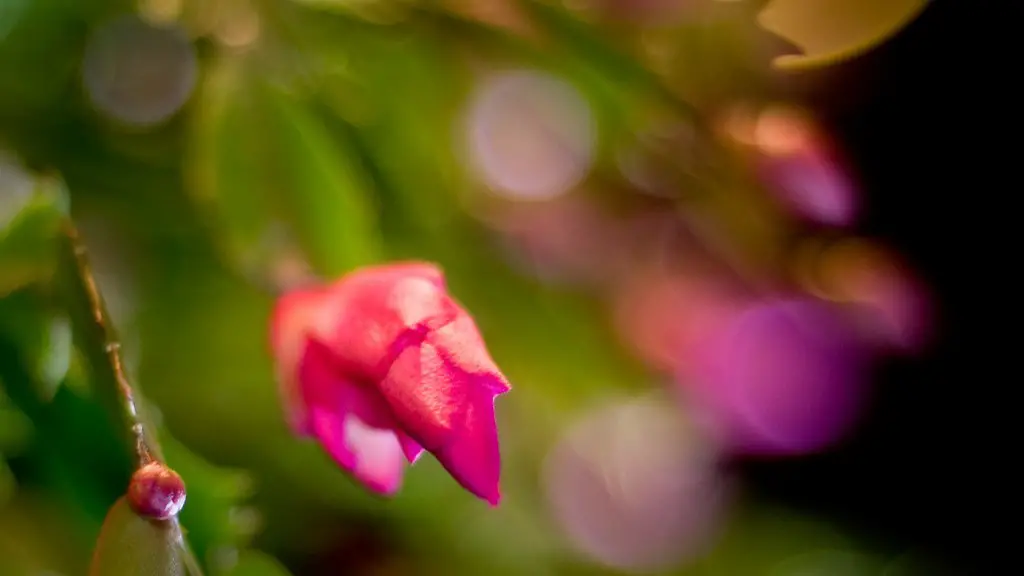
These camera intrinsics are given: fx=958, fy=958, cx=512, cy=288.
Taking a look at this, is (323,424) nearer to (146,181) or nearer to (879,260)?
(146,181)

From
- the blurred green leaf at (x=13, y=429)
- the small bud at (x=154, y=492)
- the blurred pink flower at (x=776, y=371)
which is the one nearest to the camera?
the small bud at (x=154, y=492)

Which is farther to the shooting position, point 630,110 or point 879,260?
point 879,260

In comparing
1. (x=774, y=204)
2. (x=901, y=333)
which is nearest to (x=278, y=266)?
(x=774, y=204)

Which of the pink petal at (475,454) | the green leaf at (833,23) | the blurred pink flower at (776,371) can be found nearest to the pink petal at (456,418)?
the pink petal at (475,454)

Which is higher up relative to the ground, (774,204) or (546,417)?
(774,204)

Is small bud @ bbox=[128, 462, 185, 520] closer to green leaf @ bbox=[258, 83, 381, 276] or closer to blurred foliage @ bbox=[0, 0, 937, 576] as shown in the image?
blurred foliage @ bbox=[0, 0, 937, 576]

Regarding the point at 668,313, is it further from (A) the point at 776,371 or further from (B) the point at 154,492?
(B) the point at 154,492

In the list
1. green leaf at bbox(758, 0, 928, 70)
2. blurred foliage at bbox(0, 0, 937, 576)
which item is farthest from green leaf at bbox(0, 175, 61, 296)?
green leaf at bbox(758, 0, 928, 70)

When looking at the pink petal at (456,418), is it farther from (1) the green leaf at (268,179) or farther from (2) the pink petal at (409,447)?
(1) the green leaf at (268,179)
